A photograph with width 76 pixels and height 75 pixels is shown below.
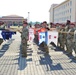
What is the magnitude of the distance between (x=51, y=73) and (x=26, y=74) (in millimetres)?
838

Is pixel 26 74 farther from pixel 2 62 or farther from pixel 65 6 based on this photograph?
pixel 65 6

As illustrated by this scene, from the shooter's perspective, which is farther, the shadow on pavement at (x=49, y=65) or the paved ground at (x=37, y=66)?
the shadow on pavement at (x=49, y=65)

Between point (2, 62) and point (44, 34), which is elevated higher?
Result: point (44, 34)

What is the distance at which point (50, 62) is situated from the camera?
10.3 m

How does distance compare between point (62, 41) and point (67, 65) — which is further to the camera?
point (62, 41)

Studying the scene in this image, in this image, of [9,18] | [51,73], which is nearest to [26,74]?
[51,73]

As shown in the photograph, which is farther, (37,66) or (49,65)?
(49,65)

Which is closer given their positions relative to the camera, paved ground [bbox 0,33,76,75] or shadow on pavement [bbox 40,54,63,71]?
paved ground [bbox 0,33,76,75]

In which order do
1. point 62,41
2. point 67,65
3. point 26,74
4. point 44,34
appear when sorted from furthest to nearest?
point 62,41 < point 44,34 < point 67,65 < point 26,74

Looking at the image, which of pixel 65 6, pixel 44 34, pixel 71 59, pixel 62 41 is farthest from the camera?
pixel 65 6

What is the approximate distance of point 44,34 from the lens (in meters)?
11.8

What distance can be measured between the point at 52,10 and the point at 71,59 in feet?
407

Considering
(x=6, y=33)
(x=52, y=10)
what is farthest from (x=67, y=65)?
(x=52, y=10)

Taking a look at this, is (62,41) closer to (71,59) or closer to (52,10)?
(71,59)
